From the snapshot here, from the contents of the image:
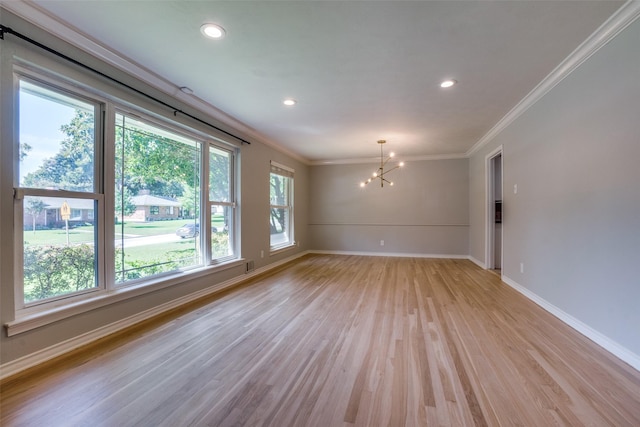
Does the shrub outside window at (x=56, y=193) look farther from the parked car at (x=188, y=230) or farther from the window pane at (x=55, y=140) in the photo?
the parked car at (x=188, y=230)

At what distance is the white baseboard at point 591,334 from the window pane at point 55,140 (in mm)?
4512

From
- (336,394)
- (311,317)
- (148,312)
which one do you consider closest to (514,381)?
(336,394)

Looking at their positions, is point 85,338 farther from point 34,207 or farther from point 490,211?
point 490,211

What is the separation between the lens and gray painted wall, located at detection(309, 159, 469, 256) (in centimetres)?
659

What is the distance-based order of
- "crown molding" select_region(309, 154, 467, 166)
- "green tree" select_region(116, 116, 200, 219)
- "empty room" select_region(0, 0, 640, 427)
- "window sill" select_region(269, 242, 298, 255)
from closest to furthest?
"empty room" select_region(0, 0, 640, 427) < "green tree" select_region(116, 116, 200, 219) < "window sill" select_region(269, 242, 298, 255) < "crown molding" select_region(309, 154, 467, 166)

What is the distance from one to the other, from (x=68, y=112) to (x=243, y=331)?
2454 millimetres

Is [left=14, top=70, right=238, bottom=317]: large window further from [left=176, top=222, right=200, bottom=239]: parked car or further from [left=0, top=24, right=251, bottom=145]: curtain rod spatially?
[left=0, top=24, right=251, bottom=145]: curtain rod

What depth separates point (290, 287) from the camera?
158 inches

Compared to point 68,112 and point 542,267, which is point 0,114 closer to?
point 68,112

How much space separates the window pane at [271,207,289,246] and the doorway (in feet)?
14.0

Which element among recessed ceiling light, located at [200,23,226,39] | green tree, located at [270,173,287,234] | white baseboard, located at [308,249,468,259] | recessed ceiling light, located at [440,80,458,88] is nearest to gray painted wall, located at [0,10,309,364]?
recessed ceiling light, located at [200,23,226,39]

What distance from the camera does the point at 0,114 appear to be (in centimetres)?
175

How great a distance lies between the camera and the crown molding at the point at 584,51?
188 centimetres

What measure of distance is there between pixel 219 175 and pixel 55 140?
6.68 feet
